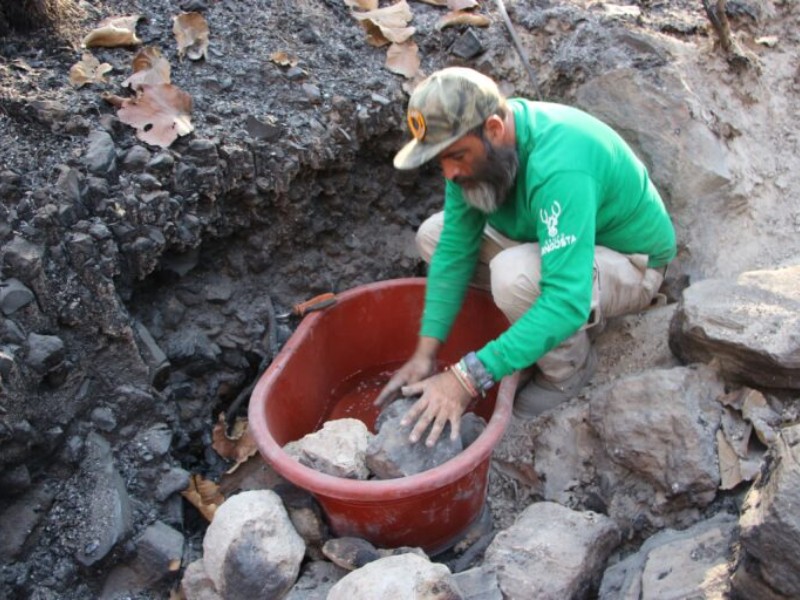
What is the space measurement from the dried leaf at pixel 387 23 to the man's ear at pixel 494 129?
1.26 meters

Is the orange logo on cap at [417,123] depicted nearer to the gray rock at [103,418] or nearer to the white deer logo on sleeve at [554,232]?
the white deer logo on sleeve at [554,232]

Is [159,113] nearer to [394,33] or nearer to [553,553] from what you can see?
[394,33]

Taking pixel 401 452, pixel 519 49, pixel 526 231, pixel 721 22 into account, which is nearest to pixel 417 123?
pixel 526 231

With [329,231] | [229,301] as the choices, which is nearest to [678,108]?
[329,231]

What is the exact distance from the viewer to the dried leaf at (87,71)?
263 centimetres

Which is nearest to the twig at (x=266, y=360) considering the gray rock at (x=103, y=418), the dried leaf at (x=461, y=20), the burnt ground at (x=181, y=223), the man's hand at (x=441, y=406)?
the burnt ground at (x=181, y=223)

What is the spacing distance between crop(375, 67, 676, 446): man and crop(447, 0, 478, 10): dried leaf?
127 centimetres

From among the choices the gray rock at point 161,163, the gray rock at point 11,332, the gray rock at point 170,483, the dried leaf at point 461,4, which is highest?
the dried leaf at point 461,4

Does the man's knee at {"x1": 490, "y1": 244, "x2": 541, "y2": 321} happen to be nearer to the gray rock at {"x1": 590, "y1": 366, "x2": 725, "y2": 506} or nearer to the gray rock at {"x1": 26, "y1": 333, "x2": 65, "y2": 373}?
the gray rock at {"x1": 590, "y1": 366, "x2": 725, "y2": 506}

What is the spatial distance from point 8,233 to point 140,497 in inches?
35.5

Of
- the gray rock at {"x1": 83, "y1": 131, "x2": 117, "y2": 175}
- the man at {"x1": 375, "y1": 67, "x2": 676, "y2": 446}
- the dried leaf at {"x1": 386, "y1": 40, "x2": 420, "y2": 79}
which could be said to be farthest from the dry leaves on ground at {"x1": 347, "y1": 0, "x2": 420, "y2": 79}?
the gray rock at {"x1": 83, "y1": 131, "x2": 117, "y2": 175}

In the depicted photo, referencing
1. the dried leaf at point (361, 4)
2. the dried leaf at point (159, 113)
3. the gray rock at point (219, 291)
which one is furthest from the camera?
the dried leaf at point (361, 4)

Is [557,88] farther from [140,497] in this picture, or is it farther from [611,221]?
[140,497]

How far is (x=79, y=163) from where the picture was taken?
2404 millimetres
